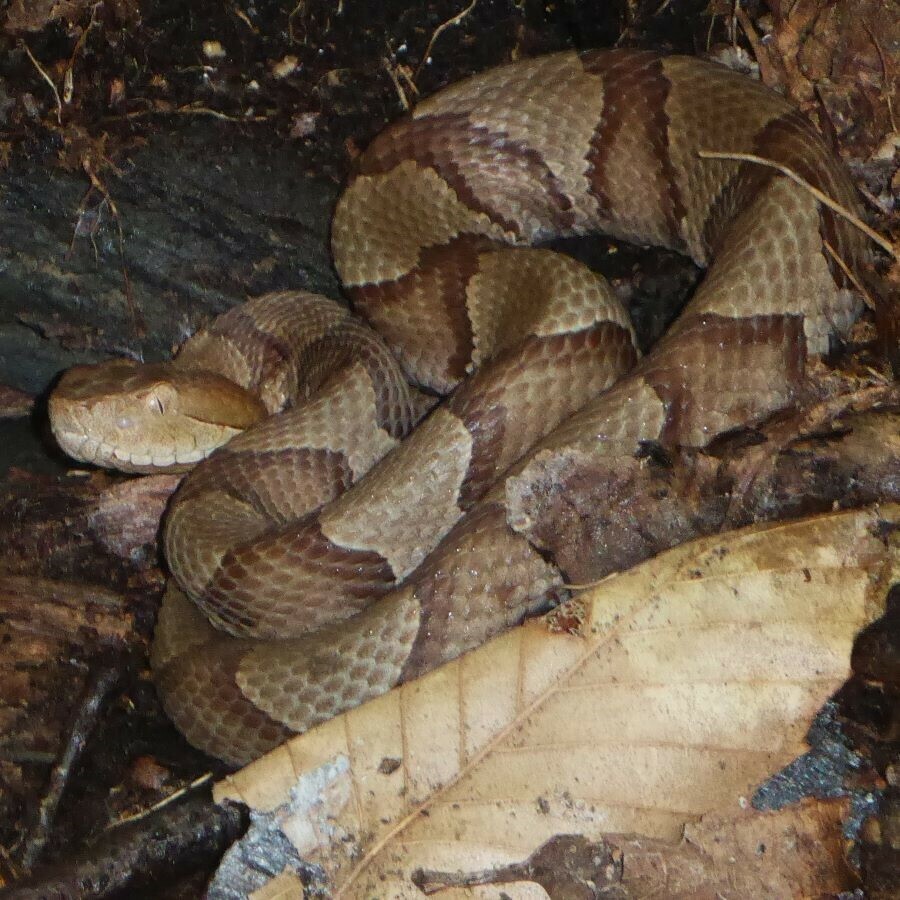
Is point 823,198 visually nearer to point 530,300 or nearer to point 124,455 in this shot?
point 530,300

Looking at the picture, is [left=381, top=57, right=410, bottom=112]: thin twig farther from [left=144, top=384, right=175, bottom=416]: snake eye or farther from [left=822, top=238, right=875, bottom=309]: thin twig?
[left=822, top=238, right=875, bottom=309]: thin twig

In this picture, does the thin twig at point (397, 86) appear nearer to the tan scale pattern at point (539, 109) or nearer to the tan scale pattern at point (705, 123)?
the tan scale pattern at point (539, 109)

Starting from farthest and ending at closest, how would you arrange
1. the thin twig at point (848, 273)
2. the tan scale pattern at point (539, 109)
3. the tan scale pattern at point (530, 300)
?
the tan scale pattern at point (539, 109) < the tan scale pattern at point (530, 300) < the thin twig at point (848, 273)

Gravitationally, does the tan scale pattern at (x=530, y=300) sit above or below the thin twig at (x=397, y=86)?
below

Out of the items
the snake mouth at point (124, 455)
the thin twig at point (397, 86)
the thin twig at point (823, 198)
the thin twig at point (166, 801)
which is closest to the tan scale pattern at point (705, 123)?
the thin twig at point (823, 198)

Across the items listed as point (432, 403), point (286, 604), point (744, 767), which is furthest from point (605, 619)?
point (432, 403)

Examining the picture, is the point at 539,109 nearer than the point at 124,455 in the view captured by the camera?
No

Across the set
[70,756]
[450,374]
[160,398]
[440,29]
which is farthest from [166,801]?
[440,29]

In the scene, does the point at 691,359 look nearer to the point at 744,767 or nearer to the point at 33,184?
the point at 744,767
